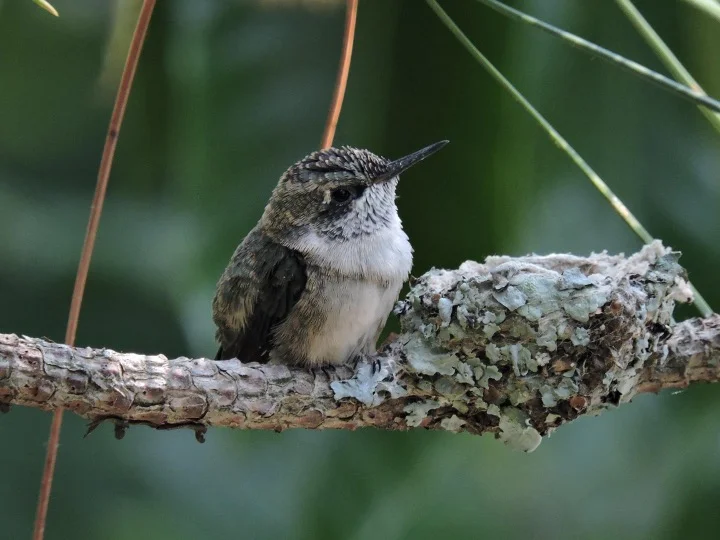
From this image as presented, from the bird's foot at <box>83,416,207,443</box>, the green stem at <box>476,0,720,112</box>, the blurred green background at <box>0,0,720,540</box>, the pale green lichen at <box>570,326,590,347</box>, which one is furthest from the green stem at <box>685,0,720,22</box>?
the blurred green background at <box>0,0,720,540</box>

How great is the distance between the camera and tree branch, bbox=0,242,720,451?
151cm

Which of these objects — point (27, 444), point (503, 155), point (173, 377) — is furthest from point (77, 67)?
point (173, 377)

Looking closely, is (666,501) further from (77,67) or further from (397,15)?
(77,67)

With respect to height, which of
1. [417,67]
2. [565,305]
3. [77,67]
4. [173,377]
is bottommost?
[173,377]

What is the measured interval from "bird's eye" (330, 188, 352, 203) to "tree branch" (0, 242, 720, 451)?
0.28 metres

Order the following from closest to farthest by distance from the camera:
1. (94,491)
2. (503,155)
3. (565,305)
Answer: (565,305)
(503,155)
(94,491)

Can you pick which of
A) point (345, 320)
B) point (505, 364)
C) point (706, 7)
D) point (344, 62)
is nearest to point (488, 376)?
point (505, 364)

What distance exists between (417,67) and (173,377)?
2058 millimetres

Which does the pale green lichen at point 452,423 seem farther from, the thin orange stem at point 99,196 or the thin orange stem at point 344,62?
the thin orange stem at point 99,196

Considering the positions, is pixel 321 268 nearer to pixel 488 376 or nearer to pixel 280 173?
pixel 488 376

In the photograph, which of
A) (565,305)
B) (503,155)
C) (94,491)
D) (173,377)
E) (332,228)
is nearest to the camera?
(173,377)

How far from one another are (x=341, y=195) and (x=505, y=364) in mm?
550

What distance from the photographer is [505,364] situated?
5.22 feet

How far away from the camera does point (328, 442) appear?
3.31m
